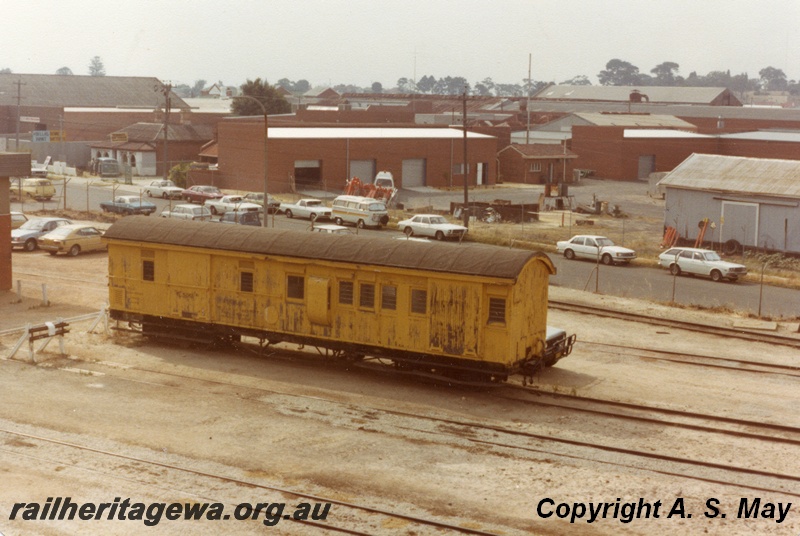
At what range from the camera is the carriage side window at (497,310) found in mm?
20672

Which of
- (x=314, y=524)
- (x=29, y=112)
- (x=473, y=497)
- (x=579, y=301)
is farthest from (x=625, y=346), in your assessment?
(x=29, y=112)

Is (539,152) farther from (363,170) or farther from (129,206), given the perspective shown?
(129,206)

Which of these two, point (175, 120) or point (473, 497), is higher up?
point (175, 120)

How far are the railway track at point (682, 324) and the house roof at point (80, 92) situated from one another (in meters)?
89.7

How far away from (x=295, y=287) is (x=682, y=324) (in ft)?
46.1

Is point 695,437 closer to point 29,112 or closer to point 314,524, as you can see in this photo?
point 314,524

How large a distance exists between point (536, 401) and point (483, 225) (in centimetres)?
3383

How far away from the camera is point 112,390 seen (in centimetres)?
2161

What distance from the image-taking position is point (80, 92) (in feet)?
398

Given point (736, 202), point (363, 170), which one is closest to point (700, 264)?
point (736, 202)

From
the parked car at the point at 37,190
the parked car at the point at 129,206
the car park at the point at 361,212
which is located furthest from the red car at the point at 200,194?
the car park at the point at 361,212

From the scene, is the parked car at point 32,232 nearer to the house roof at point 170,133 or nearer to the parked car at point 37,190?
the parked car at point 37,190

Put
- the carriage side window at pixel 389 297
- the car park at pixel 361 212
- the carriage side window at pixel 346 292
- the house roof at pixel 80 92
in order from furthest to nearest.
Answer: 1. the house roof at pixel 80 92
2. the car park at pixel 361 212
3. the carriage side window at pixel 346 292
4. the carriage side window at pixel 389 297

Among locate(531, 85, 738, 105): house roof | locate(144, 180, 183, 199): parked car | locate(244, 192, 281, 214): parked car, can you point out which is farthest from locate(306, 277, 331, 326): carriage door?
locate(531, 85, 738, 105): house roof
